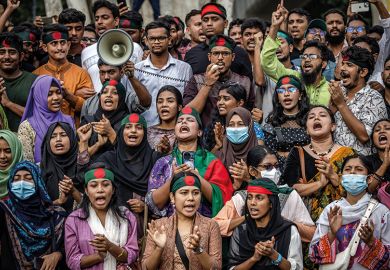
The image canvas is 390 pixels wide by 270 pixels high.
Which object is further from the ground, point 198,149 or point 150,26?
point 150,26

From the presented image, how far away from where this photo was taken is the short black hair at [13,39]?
544 inches

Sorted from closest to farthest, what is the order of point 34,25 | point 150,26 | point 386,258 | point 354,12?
point 386,258 < point 150,26 < point 34,25 < point 354,12

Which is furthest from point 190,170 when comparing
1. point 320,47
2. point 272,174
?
point 320,47

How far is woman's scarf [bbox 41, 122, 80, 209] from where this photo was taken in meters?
12.3

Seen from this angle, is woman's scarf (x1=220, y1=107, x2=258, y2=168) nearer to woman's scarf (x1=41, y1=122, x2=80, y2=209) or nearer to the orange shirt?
woman's scarf (x1=41, y1=122, x2=80, y2=209)

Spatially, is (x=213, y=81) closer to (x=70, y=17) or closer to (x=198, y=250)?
(x=70, y=17)

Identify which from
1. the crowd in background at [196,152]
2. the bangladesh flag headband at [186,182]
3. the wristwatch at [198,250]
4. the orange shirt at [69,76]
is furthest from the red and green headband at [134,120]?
the wristwatch at [198,250]

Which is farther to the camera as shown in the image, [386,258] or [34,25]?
[34,25]

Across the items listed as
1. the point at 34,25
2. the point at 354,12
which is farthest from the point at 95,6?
the point at 354,12

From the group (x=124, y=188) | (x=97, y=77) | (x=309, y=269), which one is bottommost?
(x=309, y=269)

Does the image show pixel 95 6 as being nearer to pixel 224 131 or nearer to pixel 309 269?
pixel 224 131

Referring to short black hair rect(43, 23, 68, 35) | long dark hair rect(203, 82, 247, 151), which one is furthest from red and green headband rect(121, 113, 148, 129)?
short black hair rect(43, 23, 68, 35)

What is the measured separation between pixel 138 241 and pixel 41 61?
3717mm

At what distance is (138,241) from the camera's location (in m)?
11.6
